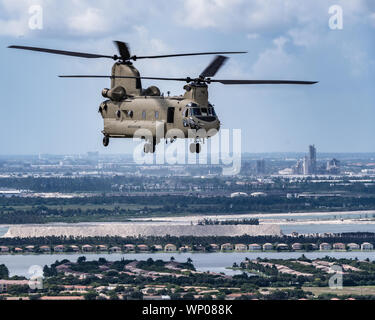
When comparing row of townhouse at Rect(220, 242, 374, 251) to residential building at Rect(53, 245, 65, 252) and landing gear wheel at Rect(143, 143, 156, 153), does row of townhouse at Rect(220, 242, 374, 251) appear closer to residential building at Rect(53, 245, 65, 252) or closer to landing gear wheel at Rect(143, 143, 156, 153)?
residential building at Rect(53, 245, 65, 252)

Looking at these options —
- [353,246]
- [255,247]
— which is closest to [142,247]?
[255,247]

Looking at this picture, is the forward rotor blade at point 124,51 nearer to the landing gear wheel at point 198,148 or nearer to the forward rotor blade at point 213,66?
the forward rotor blade at point 213,66

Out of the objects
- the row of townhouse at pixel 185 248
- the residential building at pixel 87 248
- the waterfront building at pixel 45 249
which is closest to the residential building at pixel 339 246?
the row of townhouse at pixel 185 248

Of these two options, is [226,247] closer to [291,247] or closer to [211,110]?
[291,247]

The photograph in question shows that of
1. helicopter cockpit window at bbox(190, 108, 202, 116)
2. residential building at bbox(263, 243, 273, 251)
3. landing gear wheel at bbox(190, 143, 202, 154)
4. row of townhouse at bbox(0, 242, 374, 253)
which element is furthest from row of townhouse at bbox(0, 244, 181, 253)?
landing gear wheel at bbox(190, 143, 202, 154)
